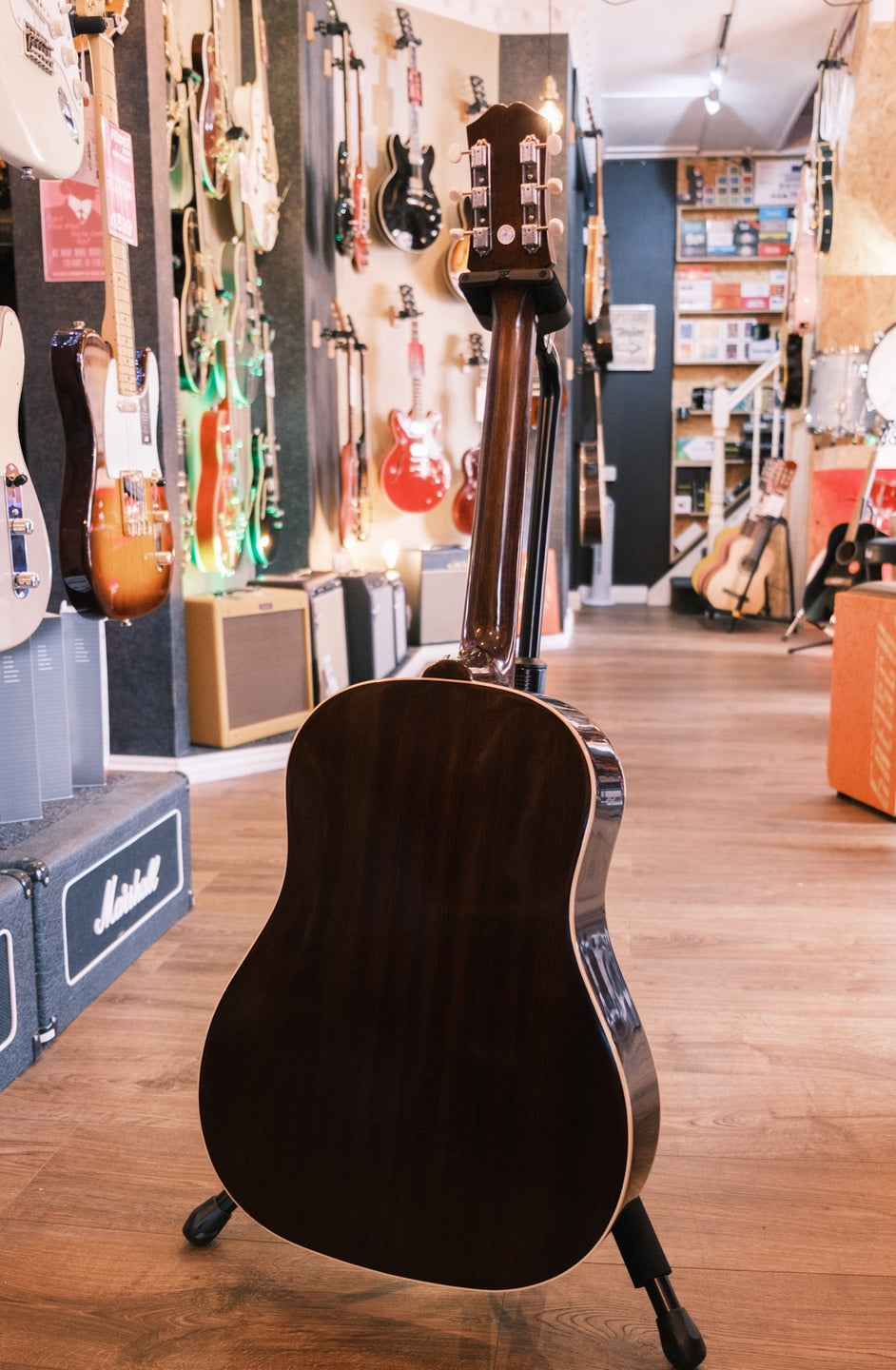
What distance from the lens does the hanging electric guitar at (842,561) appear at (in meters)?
4.78

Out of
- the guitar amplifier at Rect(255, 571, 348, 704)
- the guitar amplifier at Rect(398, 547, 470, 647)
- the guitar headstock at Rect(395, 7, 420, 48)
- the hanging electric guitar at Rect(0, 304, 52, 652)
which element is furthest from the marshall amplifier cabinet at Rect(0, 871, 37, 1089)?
the guitar headstock at Rect(395, 7, 420, 48)

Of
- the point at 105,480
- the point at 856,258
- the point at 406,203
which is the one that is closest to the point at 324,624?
the point at 105,480

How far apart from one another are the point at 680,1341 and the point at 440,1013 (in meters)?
0.35

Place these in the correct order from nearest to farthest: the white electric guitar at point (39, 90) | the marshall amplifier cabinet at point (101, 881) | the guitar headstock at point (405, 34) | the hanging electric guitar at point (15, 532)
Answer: the white electric guitar at point (39, 90)
the marshall amplifier cabinet at point (101, 881)
the hanging electric guitar at point (15, 532)
the guitar headstock at point (405, 34)

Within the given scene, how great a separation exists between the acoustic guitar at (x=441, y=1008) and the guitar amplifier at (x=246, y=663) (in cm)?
203

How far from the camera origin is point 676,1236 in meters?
1.14

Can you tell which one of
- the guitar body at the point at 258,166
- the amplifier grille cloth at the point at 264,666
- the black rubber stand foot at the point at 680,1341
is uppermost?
the guitar body at the point at 258,166

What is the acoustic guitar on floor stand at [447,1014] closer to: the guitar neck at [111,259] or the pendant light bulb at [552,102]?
the guitar neck at [111,259]

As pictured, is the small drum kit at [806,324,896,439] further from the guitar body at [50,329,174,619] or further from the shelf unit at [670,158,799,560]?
the guitar body at [50,329,174,619]

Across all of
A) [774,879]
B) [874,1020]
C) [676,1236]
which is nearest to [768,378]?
[774,879]

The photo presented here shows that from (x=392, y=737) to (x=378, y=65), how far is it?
474 cm

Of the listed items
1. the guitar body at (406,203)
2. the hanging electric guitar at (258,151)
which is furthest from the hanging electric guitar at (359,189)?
the hanging electric guitar at (258,151)

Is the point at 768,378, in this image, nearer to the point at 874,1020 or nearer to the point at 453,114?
the point at 453,114

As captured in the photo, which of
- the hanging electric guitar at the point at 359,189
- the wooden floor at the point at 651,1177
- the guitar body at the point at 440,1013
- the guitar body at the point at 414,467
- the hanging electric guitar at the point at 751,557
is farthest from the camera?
the hanging electric guitar at the point at 751,557
